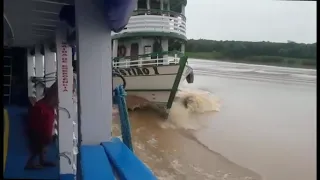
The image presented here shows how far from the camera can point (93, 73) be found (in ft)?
5.71

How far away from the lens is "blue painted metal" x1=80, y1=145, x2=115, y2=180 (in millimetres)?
1371

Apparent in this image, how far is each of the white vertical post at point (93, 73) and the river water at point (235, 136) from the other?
129 cm

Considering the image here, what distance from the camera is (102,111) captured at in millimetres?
1748

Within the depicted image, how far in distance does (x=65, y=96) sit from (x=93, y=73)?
1436 millimetres

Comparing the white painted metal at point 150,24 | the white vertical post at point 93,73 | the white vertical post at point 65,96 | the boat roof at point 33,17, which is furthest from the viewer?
the white painted metal at point 150,24

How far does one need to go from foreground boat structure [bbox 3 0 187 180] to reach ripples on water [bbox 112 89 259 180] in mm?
1547

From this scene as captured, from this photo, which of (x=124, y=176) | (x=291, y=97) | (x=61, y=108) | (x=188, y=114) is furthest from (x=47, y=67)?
(x=291, y=97)

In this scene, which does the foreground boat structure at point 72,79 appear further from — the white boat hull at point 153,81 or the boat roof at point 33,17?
the white boat hull at point 153,81

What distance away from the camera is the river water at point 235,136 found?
803 cm

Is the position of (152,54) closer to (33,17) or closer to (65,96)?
(65,96)

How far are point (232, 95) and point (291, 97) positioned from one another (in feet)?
11.4

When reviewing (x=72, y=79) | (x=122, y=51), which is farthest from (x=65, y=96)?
(x=122, y=51)

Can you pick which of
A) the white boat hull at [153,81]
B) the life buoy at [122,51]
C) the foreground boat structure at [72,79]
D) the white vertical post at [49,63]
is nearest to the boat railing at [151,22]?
the life buoy at [122,51]

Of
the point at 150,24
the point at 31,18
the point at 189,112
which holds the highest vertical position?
the point at 150,24
